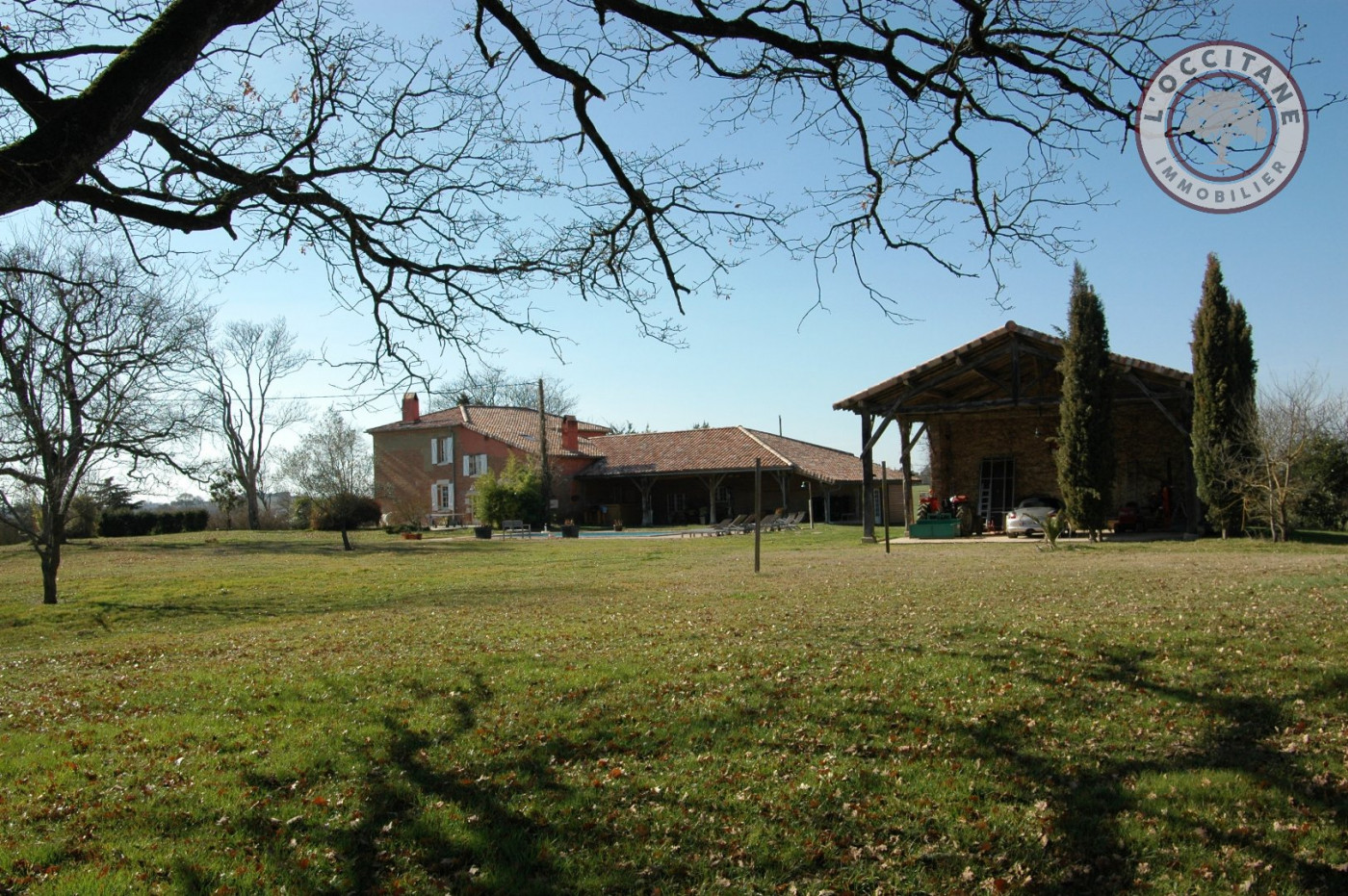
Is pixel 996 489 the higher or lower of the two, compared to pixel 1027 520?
higher

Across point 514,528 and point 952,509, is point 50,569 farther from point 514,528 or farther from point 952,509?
point 514,528

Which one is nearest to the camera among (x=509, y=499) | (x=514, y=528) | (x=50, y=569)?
(x=50, y=569)

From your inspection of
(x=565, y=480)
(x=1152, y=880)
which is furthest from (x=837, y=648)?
(x=565, y=480)

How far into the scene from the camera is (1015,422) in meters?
29.8

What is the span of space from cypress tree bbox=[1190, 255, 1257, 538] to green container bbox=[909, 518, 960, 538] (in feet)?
22.4

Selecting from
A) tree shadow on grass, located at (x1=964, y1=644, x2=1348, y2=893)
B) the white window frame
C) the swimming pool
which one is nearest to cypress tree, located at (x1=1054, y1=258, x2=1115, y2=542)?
tree shadow on grass, located at (x1=964, y1=644, x2=1348, y2=893)

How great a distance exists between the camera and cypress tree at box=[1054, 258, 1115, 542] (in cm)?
2358

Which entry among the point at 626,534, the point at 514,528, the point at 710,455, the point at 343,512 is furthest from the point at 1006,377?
the point at 343,512

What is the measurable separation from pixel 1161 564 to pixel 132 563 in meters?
30.5

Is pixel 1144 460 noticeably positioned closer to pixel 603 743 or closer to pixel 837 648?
pixel 837 648

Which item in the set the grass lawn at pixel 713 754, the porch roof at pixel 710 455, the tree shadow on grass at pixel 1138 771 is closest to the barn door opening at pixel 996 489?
the porch roof at pixel 710 455

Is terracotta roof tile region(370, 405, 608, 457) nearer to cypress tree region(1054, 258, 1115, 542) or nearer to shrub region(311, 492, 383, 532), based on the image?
shrub region(311, 492, 383, 532)

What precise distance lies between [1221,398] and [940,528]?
8.38m

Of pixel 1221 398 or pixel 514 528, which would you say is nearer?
pixel 1221 398
